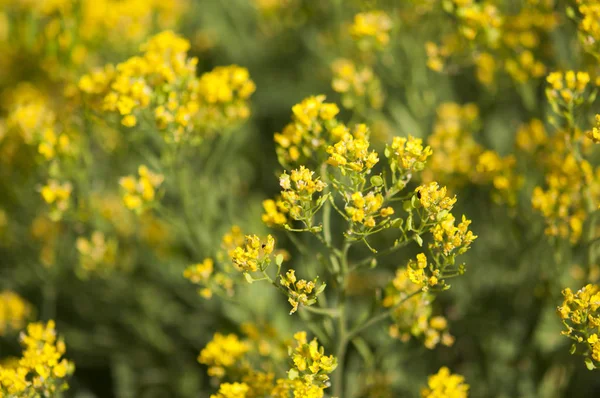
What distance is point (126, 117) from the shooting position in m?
2.59

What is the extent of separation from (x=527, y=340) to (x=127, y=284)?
2267mm

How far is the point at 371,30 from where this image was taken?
3.21 m

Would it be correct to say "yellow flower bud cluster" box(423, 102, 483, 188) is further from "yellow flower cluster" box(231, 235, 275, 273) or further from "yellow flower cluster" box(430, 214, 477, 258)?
"yellow flower cluster" box(231, 235, 275, 273)

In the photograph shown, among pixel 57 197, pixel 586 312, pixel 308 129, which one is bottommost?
pixel 586 312

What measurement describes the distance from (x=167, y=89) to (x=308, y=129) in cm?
71

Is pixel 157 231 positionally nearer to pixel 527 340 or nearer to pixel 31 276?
pixel 31 276

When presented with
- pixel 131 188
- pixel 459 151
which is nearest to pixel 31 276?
pixel 131 188

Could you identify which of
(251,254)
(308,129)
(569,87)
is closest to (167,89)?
(308,129)

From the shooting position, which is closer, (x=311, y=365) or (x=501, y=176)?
(x=311, y=365)

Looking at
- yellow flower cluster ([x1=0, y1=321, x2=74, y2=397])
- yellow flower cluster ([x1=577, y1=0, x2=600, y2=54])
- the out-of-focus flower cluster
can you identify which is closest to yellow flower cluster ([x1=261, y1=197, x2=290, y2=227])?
the out-of-focus flower cluster

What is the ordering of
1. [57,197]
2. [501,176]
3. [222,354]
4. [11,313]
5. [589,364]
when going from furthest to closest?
[11,313] → [57,197] → [501,176] → [222,354] → [589,364]

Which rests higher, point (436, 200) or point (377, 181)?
point (377, 181)

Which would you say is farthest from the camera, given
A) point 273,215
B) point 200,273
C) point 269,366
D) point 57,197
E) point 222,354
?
point 57,197

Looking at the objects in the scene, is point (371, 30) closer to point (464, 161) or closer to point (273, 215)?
point (464, 161)
